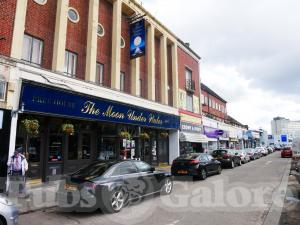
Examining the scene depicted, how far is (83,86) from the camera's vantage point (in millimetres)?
13922

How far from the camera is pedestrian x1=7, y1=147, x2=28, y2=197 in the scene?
31.6 feet

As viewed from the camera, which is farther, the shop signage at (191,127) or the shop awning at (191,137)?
the shop signage at (191,127)

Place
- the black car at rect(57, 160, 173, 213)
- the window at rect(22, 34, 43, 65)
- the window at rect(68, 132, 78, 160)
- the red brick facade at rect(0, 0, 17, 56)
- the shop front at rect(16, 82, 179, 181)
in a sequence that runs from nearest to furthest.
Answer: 1. the black car at rect(57, 160, 173, 213)
2. the red brick facade at rect(0, 0, 17, 56)
3. the shop front at rect(16, 82, 179, 181)
4. the window at rect(22, 34, 43, 65)
5. the window at rect(68, 132, 78, 160)

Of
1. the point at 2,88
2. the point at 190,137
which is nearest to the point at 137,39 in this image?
the point at 2,88

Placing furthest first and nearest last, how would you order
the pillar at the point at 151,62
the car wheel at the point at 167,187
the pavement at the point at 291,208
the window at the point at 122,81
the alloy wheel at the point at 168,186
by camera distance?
the pillar at the point at 151,62
the window at the point at 122,81
the alloy wheel at the point at 168,186
the car wheel at the point at 167,187
the pavement at the point at 291,208

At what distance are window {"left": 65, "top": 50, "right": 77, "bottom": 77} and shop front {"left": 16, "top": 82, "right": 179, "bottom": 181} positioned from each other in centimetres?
185

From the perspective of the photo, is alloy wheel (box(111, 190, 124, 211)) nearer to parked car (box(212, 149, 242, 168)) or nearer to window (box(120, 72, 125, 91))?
window (box(120, 72, 125, 91))

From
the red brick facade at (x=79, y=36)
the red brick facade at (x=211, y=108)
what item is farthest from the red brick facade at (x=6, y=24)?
the red brick facade at (x=211, y=108)

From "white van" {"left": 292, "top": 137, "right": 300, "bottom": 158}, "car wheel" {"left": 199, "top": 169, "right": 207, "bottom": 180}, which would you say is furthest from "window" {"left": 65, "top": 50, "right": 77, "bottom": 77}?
"white van" {"left": 292, "top": 137, "right": 300, "bottom": 158}

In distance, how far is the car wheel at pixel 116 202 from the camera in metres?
7.55

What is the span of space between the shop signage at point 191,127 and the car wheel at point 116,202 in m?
16.1

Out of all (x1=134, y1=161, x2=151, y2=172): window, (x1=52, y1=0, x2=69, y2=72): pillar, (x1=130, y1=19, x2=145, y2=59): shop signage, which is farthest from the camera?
(x1=130, y1=19, x2=145, y2=59): shop signage

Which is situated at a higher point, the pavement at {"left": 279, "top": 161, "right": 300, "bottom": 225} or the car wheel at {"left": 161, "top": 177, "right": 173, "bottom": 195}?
the car wheel at {"left": 161, "top": 177, "right": 173, "bottom": 195}

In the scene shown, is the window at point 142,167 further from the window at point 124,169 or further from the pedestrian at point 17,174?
the pedestrian at point 17,174
